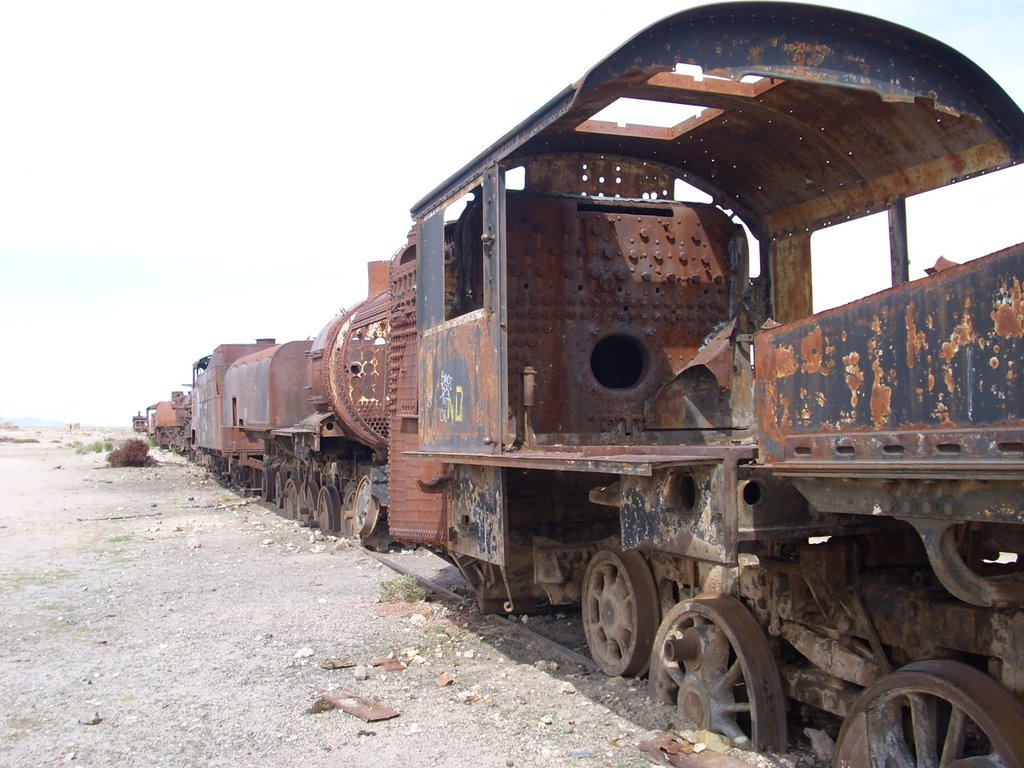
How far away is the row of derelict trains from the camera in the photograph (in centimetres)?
298

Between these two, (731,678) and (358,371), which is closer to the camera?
(731,678)

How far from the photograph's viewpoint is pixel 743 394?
21.9ft

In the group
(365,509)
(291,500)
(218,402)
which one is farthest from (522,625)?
(218,402)

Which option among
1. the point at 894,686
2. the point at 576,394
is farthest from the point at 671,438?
the point at 894,686

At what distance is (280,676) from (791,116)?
15.2 feet

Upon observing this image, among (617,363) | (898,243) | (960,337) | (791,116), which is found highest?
(791,116)

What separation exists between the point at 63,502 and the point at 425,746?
17.9 metres

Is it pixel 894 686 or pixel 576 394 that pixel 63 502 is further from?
pixel 894 686

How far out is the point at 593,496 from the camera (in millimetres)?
5168

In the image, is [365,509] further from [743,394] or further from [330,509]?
[743,394]

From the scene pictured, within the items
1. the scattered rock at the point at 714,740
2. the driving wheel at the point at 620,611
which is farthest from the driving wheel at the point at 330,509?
the scattered rock at the point at 714,740

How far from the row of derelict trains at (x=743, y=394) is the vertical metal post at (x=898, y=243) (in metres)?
0.02

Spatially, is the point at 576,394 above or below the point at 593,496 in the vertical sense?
above

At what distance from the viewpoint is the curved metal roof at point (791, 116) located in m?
4.27
